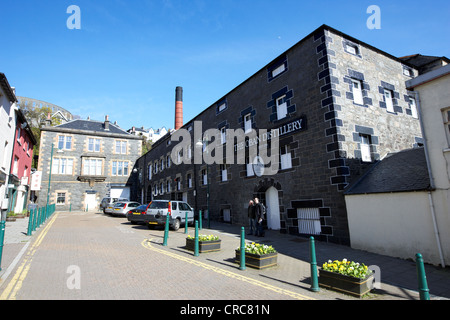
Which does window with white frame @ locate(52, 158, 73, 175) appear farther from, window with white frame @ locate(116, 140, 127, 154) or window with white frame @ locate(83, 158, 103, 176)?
window with white frame @ locate(116, 140, 127, 154)

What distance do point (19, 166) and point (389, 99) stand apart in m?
29.4

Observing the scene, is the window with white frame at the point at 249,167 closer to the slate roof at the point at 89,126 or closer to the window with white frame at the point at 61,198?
the window with white frame at the point at 61,198

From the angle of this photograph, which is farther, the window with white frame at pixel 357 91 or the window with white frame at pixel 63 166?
the window with white frame at pixel 63 166

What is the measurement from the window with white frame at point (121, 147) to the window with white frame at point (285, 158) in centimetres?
3335

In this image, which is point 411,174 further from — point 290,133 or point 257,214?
point 257,214

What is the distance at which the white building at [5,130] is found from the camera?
54.6ft

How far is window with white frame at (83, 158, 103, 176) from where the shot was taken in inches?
1483

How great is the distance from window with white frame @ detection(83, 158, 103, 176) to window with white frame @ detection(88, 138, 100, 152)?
163 cm

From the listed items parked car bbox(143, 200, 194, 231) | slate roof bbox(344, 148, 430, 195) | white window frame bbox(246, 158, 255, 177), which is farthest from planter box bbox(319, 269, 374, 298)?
white window frame bbox(246, 158, 255, 177)

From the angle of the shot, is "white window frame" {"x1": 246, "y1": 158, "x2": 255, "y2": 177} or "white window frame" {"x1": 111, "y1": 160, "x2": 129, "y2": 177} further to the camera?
"white window frame" {"x1": 111, "y1": 160, "x2": 129, "y2": 177}

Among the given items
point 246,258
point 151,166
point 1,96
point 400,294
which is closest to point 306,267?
point 246,258

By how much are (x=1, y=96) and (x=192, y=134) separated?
1405cm

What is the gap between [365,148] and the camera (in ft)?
39.8

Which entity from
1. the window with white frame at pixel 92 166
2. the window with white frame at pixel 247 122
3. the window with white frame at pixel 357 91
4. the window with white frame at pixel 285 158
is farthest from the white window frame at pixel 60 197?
the window with white frame at pixel 357 91
